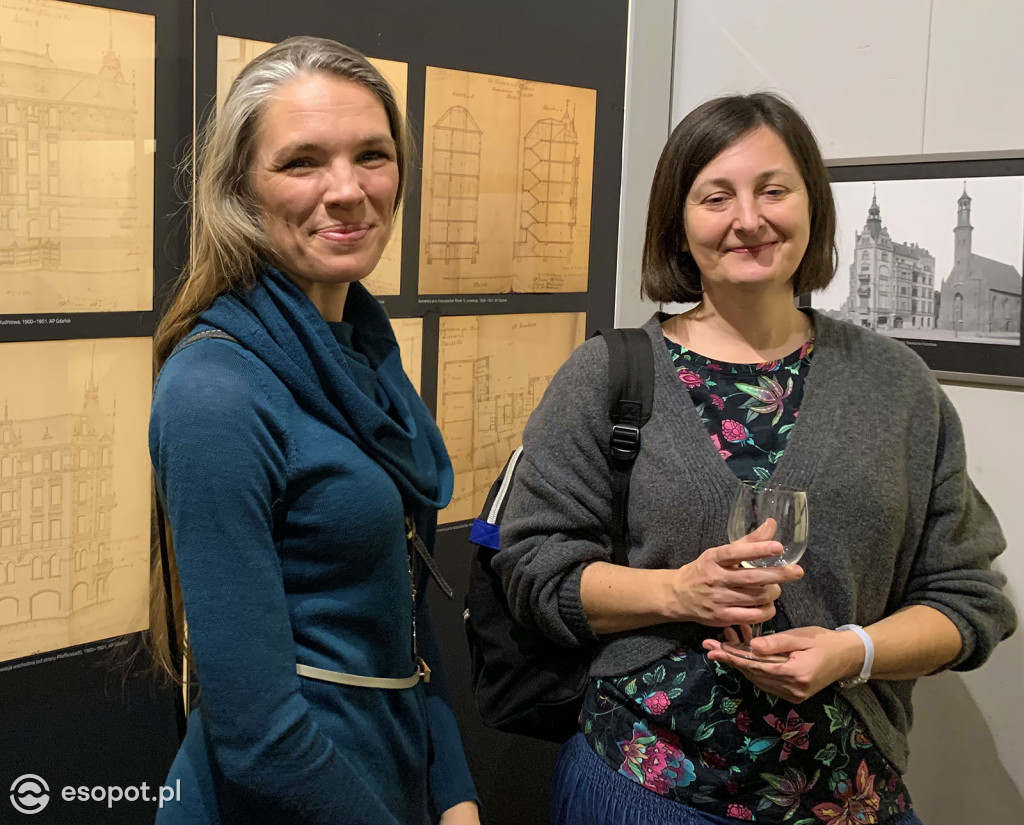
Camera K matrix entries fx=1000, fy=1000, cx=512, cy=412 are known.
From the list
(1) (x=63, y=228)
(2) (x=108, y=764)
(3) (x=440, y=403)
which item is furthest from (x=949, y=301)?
(2) (x=108, y=764)

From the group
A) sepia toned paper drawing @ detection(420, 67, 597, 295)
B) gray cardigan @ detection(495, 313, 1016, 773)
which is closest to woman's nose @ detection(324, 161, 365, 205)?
gray cardigan @ detection(495, 313, 1016, 773)

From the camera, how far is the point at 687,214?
1.99m

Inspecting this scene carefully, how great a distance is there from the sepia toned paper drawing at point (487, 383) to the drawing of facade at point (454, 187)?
0.20m

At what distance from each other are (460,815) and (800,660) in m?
0.64

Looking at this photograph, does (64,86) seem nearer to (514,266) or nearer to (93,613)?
(93,613)

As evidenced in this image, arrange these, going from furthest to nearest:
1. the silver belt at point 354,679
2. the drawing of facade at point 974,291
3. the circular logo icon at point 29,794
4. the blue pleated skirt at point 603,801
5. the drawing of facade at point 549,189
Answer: the drawing of facade at point 549,189 < the drawing of facade at point 974,291 < the circular logo icon at point 29,794 < the blue pleated skirt at point 603,801 < the silver belt at point 354,679

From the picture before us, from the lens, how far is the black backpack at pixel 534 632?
75.4 inches

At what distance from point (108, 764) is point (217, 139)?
1.45m

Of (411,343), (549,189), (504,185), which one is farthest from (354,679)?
(549,189)

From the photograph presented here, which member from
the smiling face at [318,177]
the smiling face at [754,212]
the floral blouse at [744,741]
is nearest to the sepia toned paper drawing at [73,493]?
the smiling face at [318,177]

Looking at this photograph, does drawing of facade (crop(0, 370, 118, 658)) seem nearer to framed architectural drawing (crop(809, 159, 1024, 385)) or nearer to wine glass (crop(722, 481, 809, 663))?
wine glass (crop(722, 481, 809, 663))

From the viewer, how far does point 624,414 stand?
6.29ft

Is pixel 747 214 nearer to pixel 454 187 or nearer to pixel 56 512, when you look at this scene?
pixel 454 187

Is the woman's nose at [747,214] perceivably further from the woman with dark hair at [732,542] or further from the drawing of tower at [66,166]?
the drawing of tower at [66,166]
